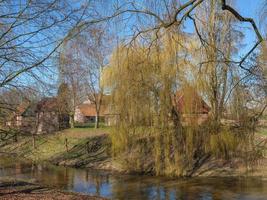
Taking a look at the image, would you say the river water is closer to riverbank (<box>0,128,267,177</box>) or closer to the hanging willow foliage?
riverbank (<box>0,128,267,177</box>)

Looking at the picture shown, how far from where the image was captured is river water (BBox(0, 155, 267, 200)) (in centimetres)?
1725

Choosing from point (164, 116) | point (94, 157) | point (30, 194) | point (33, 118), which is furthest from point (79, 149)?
point (33, 118)

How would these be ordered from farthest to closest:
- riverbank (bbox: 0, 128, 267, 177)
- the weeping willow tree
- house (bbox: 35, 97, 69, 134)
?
riverbank (bbox: 0, 128, 267, 177) → the weeping willow tree → house (bbox: 35, 97, 69, 134)

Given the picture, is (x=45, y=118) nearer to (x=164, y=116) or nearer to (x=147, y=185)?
(x=147, y=185)

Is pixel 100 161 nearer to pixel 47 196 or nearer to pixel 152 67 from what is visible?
pixel 152 67

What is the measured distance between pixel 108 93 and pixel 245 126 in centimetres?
1606

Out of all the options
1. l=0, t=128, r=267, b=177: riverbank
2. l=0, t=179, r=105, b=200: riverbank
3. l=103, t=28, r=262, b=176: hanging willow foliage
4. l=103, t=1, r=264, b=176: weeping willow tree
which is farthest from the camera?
l=0, t=128, r=267, b=177: riverbank

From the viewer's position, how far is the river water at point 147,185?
1725 cm

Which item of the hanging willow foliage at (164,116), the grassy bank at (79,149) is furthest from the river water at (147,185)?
the grassy bank at (79,149)

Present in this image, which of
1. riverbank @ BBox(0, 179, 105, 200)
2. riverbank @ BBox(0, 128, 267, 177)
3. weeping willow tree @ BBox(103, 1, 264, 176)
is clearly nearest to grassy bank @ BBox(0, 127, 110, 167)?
riverbank @ BBox(0, 128, 267, 177)

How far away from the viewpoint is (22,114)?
1040 cm

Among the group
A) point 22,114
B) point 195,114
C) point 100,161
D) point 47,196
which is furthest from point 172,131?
point 22,114

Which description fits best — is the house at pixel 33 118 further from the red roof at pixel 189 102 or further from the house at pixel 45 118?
the red roof at pixel 189 102

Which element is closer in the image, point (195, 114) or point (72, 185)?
point (72, 185)
